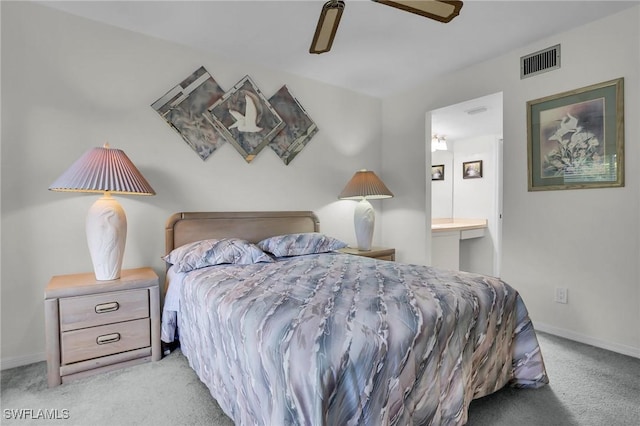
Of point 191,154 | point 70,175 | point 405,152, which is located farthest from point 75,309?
point 405,152

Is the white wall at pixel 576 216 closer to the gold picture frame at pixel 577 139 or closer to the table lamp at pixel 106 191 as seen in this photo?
the gold picture frame at pixel 577 139

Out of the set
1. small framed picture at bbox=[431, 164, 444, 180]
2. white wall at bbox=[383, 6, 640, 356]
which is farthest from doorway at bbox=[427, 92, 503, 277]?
white wall at bbox=[383, 6, 640, 356]

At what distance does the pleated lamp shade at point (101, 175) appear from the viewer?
1.96m

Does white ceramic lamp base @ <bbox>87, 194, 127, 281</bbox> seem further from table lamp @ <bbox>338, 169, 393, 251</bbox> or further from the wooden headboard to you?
table lamp @ <bbox>338, 169, 393, 251</bbox>

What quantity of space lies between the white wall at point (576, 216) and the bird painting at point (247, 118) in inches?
78.0

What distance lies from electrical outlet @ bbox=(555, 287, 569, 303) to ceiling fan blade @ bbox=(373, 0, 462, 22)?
2271mm

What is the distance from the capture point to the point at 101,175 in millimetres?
2016

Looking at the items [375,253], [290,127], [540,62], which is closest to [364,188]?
[375,253]

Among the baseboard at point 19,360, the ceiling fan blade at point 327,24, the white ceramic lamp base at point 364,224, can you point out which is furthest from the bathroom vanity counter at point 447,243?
the baseboard at point 19,360

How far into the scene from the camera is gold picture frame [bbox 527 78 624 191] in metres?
2.36

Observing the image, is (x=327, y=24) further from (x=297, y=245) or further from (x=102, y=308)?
(x=102, y=308)

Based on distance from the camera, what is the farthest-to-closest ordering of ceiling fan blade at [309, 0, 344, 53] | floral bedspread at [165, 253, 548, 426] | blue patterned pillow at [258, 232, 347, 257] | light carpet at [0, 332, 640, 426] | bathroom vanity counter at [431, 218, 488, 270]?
1. bathroom vanity counter at [431, 218, 488, 270]
2. blue patterned pillow at [258, 232, 347, 257]
3. ceiling fan blade at [309, 0, 344, 53]
4. light carpet at [0, 332, 640, 426]
5. floral bedspread at [165, 253, 548, 426]

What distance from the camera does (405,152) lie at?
3.87 metres

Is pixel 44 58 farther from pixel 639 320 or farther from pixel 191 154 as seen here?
pixel 639 320
